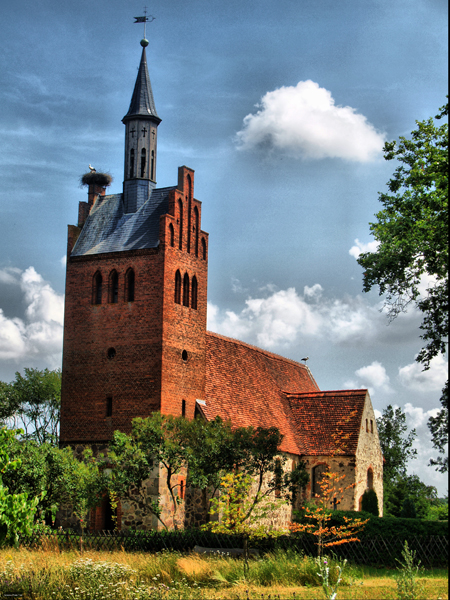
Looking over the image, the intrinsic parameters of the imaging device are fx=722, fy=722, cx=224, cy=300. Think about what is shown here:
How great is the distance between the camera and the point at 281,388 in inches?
1689

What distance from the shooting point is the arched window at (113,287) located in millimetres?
32500

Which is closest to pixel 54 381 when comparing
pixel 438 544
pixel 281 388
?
pixel 281 388

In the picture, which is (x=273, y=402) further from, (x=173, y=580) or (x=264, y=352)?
(x=173, y=580)

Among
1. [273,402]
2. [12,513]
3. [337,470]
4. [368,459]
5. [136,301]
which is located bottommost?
[12,513]

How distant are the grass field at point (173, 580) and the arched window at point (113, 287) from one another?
1435 centimetres

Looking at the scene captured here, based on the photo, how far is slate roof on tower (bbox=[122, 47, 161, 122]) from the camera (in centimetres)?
3481

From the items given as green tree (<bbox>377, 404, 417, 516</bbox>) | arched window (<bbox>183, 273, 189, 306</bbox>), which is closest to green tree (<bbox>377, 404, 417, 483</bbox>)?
green tree (<bbox>377, 404, 417, 516</bbox>)

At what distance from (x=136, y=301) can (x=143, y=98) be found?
10535mm

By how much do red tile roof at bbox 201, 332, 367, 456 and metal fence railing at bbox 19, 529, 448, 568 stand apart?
834 centimetres

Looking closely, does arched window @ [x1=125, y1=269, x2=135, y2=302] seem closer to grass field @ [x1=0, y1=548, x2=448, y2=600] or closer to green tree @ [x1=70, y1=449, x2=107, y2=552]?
green tree @ [x1=70, y1=449, x2=107, y2=552]

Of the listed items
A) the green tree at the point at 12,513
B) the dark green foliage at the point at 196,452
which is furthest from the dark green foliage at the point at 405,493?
the green tree at the point at 12,513

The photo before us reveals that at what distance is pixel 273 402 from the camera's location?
130ft

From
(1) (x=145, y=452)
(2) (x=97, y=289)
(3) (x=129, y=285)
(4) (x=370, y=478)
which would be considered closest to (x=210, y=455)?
(1) (x=145, y=452)

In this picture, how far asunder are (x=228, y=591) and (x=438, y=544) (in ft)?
37.3
